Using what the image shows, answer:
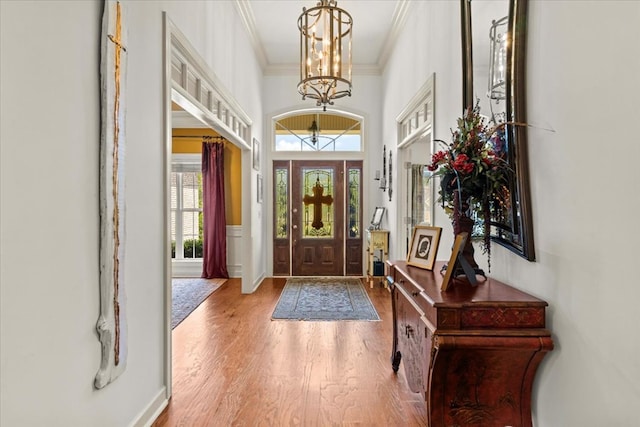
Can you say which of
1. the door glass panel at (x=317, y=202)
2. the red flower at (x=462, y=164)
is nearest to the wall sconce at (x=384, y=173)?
the door glass panel at (x=317, y=202)

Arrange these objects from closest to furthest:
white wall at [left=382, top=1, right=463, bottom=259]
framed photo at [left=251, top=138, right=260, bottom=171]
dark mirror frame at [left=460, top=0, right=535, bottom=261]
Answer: dark mirror frame at [left=460, top=0, right=535, bottom=261], white wall at [left=382, top=1, right=463, bottom=259], framed photo at [left=251, top=138, right=260, bottom=171]

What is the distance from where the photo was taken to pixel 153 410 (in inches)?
86.6

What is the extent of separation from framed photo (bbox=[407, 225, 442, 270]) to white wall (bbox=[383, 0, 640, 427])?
47 centimetres

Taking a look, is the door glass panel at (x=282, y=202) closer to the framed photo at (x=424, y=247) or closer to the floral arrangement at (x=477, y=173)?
the framed photo at (x=424, y=247)

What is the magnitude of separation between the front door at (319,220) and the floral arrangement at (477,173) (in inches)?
180

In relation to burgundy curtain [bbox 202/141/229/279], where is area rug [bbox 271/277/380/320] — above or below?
below

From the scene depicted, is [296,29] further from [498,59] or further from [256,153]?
[498,59]

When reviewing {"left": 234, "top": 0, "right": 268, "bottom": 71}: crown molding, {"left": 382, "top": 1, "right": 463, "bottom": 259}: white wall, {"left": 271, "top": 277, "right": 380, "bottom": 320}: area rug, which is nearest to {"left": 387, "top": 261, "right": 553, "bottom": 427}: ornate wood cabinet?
{"left": 382, "top": 1, "right": 463, "bottom": 259}: white wall

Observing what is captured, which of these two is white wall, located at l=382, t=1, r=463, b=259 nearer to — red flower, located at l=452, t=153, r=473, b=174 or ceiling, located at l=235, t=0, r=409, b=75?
ceiling, located at l=235, t=0, r=409, b=75

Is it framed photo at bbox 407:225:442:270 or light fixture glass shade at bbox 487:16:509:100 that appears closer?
light fixture glass shade at bbox 487:16:509:100

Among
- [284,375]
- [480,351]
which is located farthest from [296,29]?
[480,351]

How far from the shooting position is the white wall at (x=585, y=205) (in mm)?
1201

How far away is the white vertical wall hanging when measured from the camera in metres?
1.64

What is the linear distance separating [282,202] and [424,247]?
14.6ft
